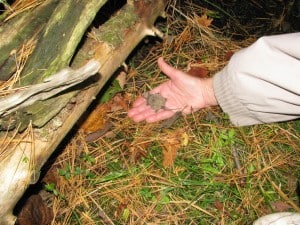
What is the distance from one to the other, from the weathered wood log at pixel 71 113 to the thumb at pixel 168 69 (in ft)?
1.08

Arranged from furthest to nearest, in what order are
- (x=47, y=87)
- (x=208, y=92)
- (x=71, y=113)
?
(x=208, y=92) → (x=71, y=113) → (x=47, y=87)

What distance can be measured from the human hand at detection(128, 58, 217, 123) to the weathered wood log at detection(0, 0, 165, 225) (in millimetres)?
439

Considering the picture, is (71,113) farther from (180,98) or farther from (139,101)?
(180,98)

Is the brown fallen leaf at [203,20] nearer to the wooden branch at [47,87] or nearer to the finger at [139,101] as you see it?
the finger at [139,101]

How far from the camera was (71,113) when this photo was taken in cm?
181

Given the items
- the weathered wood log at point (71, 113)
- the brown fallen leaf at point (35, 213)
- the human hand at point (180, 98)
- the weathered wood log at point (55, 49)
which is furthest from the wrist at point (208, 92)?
the brown fallen leaf at point (35, 213)

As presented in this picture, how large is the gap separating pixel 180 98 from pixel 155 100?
0.21m

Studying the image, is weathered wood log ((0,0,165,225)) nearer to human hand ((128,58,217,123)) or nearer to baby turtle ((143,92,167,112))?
human hand ((128,58,217,123))

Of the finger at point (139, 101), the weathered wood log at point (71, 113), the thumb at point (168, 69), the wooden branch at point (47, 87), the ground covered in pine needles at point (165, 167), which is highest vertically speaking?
the wooden branch at point (47, 87)

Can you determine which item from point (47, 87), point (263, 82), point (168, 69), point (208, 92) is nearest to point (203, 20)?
point (168, 69)

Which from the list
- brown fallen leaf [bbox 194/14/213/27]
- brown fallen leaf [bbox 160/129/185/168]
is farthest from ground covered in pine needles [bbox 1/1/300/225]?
brown fallen leaf [bbox 194/14/213/27]

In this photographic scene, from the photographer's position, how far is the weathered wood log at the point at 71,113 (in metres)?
1.63

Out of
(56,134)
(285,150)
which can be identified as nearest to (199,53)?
(285,150)

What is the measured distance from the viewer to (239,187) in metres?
2.23
